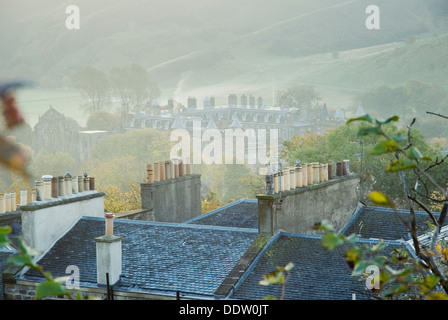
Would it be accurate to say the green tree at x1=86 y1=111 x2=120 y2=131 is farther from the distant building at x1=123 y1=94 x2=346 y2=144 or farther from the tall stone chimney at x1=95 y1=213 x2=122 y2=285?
the tall stone chimney at x1=95 y1=213 x2=122 y2=285

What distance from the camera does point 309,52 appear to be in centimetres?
18312

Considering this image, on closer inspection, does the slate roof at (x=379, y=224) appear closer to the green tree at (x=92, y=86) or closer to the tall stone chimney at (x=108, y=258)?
the tall stone chimney at (x=108, y=258)

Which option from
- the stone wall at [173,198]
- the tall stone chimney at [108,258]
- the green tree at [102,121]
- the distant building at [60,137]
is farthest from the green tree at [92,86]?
the tall stone chimney at [108,258]

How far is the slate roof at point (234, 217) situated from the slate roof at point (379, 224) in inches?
108

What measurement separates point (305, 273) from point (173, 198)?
792 centimetres

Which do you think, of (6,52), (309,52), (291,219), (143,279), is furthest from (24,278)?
(309,52)

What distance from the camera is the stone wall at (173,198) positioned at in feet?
60.6

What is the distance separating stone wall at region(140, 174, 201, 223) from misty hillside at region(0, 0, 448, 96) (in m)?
150

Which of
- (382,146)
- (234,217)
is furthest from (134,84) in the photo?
(382,146)

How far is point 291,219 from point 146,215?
5.12 metres

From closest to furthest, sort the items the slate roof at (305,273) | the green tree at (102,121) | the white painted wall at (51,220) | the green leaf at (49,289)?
1. the green leaf at (49,289)
2. the slate roof at (305,273)
3. the white painted wall at (51,220)
4. the green tree at (102,121)

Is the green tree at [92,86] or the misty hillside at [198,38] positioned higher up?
the misty hillside at [198,38]

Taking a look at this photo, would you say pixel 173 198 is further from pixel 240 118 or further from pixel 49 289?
pixel 240 118

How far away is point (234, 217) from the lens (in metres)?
18.7
